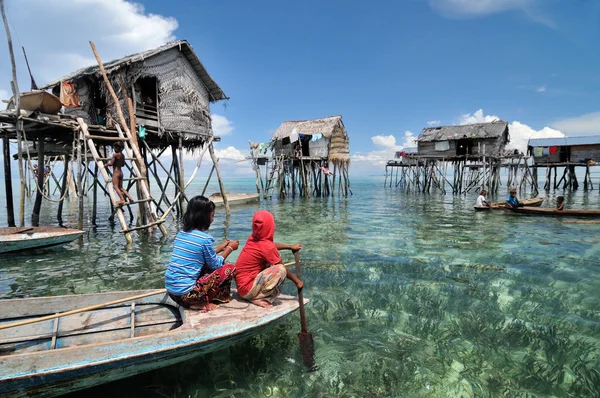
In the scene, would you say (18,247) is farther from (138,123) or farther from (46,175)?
(46,175)

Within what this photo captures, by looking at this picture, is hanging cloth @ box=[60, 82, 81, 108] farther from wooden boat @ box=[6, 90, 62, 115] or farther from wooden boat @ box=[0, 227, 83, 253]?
wooden boat @ box=[0, 227, 83, 253]

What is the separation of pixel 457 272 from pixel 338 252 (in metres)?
2.89

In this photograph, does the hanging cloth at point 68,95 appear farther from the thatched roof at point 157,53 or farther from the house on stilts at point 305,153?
the house on stilts at point 305,153

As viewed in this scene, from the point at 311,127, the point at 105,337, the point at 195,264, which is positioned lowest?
the point at 105,337

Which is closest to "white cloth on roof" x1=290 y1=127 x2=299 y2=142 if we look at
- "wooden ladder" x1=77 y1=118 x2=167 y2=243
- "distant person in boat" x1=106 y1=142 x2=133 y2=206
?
"wooden ladder" x1=77 y1=118 x2=167 y2=243

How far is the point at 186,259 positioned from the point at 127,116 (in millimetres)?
9663

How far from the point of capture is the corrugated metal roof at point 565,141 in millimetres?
30575

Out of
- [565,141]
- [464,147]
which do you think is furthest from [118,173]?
[565,141]

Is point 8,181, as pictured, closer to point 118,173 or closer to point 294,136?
point 118,173

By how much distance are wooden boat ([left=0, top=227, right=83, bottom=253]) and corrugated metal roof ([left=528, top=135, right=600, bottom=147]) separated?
3771 centimetres

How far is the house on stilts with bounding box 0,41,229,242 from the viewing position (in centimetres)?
990

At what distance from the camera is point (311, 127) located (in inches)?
1117

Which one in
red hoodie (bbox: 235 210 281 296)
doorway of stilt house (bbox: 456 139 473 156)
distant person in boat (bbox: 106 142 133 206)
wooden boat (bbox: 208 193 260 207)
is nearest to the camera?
red hoodie (bbox: 235 210 281 296)

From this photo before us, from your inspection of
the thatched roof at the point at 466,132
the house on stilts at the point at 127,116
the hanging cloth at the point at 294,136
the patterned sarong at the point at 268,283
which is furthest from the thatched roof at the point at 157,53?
the thatched roof at the point at 466,132
